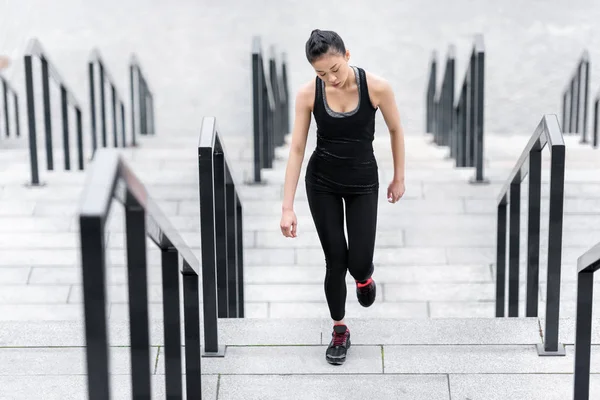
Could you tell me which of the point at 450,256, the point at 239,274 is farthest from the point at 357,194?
the point at 450,256

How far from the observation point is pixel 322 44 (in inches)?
145

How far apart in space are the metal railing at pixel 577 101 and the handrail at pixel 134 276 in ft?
22.7

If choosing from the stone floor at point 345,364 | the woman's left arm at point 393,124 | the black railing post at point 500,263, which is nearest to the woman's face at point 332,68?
the woman's left arm at point 393,124

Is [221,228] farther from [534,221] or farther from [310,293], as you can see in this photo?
[310,293]

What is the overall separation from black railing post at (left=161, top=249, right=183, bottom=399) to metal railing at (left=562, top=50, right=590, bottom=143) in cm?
694

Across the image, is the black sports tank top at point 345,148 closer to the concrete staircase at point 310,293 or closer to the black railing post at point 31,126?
the concrete staircase at point 310,293

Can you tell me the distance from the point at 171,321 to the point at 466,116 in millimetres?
5428

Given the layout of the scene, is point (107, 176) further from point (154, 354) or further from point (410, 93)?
point (410, 93)

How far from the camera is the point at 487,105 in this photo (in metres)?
11.8

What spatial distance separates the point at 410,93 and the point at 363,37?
2.71 feet

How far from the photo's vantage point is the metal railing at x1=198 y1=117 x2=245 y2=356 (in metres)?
3.91

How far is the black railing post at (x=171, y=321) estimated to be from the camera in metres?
3.09

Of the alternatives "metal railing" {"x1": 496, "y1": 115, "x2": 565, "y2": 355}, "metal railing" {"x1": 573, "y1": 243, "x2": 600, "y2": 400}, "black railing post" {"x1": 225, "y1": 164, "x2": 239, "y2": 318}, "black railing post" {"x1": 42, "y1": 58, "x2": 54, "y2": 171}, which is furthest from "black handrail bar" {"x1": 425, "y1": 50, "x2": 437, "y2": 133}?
"metal railing" {"x1": 573, "y1": 243, "x2": 600, "y2": 400}

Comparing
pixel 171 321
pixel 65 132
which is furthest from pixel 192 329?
pixel 65 132
